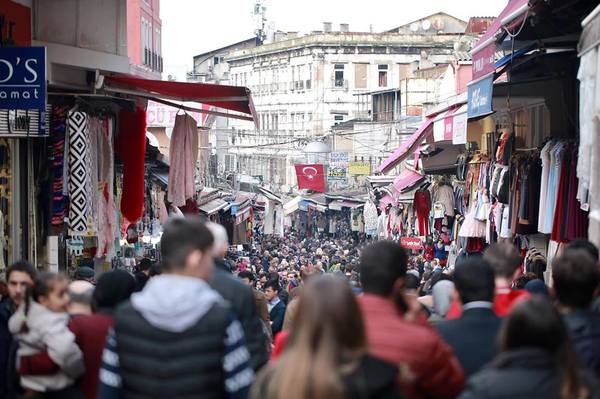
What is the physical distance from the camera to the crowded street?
4961mm

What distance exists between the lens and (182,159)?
692 inches

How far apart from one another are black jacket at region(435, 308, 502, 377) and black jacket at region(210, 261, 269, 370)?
4.53 ft

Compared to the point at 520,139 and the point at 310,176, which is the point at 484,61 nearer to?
the point at 520,139

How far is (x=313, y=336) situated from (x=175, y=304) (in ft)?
4.01

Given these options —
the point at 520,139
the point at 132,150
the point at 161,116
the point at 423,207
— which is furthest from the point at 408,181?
the point at 132,150

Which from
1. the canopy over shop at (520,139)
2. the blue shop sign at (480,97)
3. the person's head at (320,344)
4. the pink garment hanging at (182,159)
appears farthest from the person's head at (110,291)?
the pink garment hanging at (182,159)

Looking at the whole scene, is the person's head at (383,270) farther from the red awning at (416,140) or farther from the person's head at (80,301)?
the red awning at (416,140)

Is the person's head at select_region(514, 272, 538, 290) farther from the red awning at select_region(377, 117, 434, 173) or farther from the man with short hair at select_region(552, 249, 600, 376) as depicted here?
the red awning at select_region(377, 117, 434, 173)

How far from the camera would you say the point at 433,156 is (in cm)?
2395

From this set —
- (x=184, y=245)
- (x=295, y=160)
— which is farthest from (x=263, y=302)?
(x=295, y=160)

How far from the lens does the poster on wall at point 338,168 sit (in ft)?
186

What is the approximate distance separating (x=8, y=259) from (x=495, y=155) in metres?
7.29

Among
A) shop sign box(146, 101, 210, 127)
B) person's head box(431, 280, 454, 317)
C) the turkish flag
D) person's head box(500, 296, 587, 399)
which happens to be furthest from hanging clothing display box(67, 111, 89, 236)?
the turkish flag

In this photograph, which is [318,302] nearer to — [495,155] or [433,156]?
[495,155]
